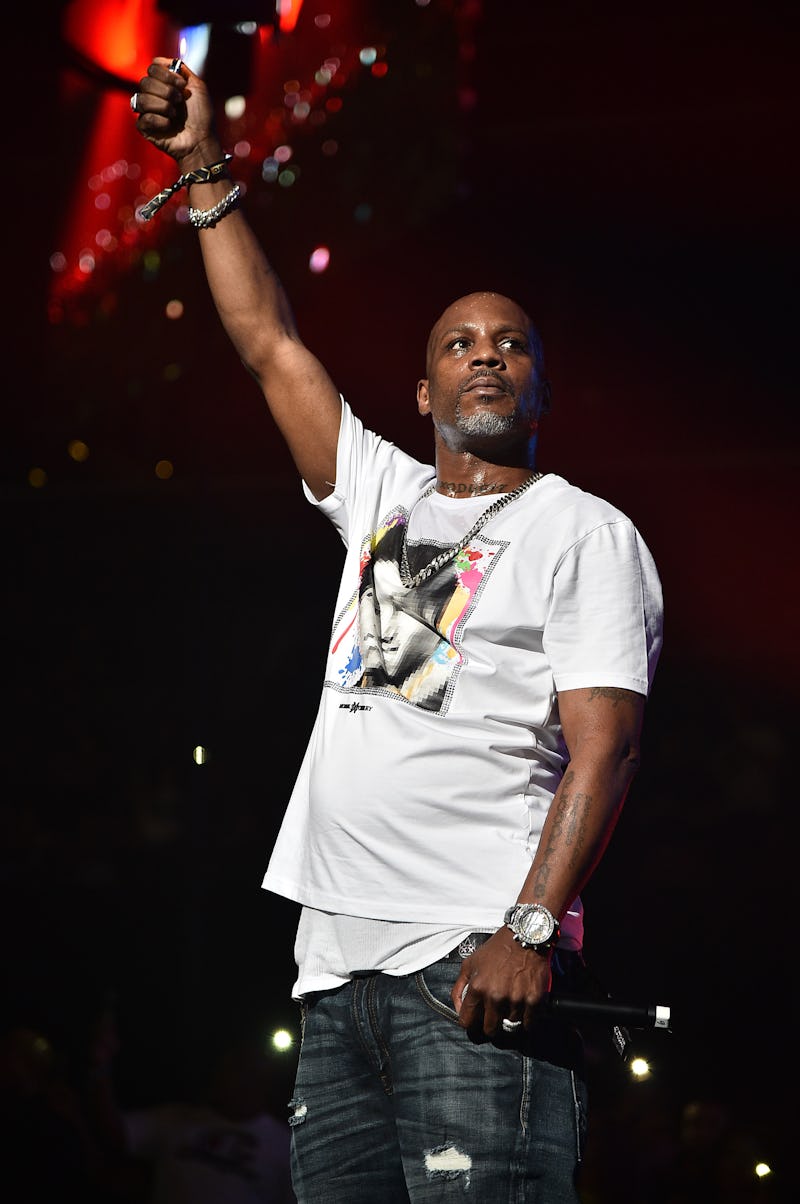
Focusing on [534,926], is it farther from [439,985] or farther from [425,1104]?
[425,1104]

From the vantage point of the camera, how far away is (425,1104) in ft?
5.13

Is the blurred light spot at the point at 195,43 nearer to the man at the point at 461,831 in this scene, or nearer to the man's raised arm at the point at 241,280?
the man's raised arm at the point at 241,280

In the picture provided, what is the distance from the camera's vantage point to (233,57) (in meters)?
3.08

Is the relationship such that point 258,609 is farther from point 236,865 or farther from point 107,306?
point 107,306

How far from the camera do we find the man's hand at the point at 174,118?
2.13m

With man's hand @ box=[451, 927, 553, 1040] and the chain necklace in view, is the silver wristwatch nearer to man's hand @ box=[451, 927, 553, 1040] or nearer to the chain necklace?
man's hand @ box=[451, 927, 553, 1040]

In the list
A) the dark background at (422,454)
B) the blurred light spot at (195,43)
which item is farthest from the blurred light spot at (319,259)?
the blurred light spot at (195,43)

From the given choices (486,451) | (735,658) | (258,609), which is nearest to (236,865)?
(258,609)

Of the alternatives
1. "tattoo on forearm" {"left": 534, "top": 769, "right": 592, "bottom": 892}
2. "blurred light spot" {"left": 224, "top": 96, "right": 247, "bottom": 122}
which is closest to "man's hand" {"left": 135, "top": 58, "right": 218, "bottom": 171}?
"tattoo on forearm" {"left": 534, "top": 769, "right": 592, "bottom": 892}

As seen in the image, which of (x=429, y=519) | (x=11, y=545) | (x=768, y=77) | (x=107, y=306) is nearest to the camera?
(x=429, y=519)

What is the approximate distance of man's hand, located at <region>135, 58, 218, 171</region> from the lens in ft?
6.98

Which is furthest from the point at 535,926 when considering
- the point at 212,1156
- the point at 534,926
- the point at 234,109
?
the point at 234,109

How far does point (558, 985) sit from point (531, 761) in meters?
0.30

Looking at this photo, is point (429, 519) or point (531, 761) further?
point (429, 519)
